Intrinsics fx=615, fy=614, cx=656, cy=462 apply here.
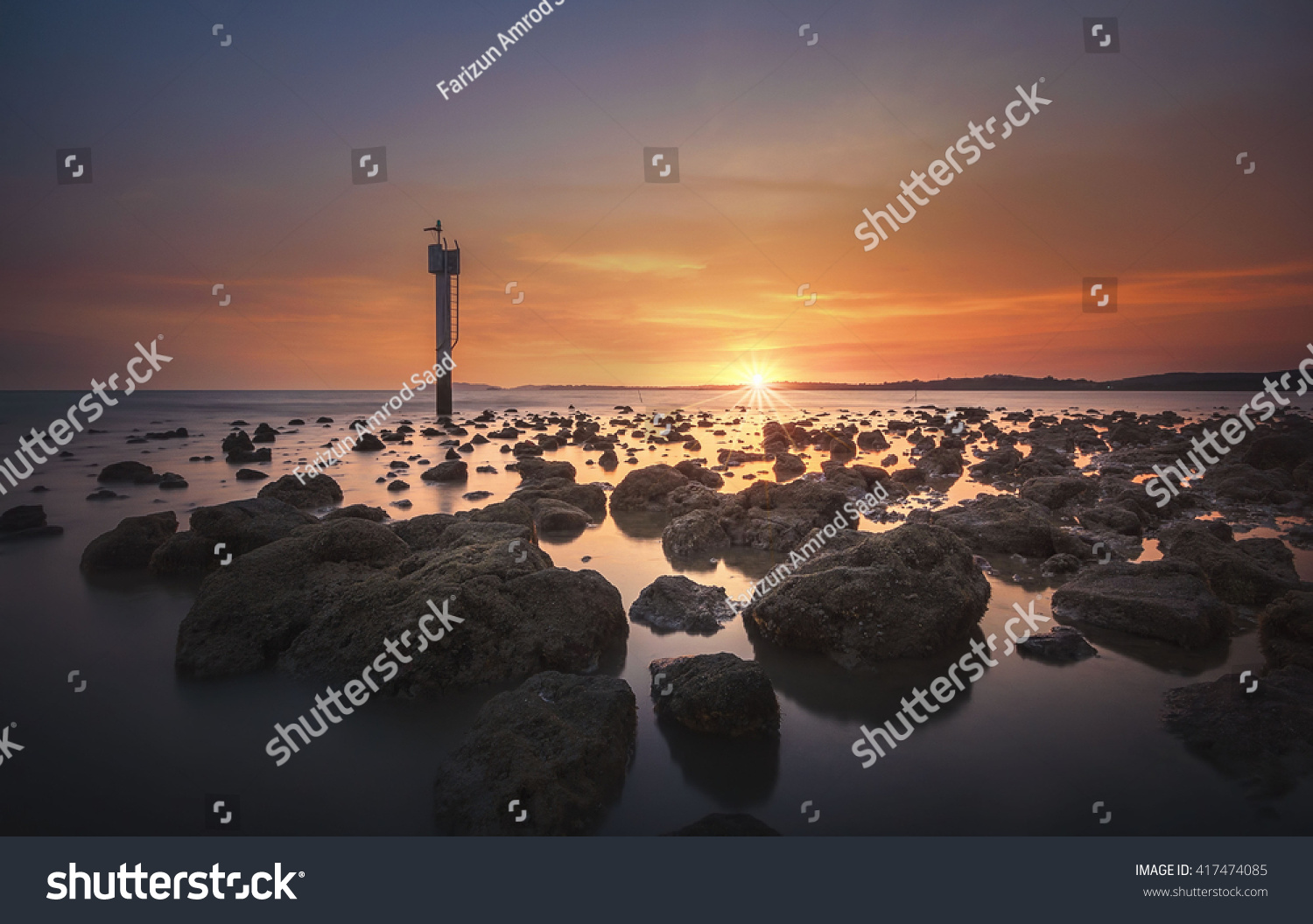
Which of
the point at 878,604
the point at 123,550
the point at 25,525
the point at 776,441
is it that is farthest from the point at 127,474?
the point at 776,441

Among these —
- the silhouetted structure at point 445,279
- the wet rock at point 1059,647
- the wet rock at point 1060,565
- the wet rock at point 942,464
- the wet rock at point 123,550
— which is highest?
the silhouetted structure at point 445,279

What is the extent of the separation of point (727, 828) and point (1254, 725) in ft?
14.2

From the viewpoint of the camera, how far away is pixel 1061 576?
8.67m

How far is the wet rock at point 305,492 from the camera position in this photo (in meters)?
13.1

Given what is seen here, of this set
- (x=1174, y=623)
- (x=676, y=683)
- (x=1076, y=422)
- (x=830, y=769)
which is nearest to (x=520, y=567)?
(x=676, y=683)

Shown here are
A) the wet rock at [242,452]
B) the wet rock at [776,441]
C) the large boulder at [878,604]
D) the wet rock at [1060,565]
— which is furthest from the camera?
the wet rock at [776,441]

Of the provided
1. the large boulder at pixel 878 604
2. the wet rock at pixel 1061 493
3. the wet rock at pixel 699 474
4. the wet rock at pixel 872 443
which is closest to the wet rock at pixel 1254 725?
the large boulder at pixel 878 604

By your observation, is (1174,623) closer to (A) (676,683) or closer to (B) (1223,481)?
(A) (676,683)

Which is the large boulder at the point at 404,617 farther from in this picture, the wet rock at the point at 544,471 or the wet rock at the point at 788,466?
the wet rock at the point at 788,466

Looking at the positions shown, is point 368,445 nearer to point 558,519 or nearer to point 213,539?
point 558,519

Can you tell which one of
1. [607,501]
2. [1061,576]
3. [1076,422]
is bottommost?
[1061,576]

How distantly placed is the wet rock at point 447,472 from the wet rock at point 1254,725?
621 inches

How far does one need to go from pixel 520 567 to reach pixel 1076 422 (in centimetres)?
4318

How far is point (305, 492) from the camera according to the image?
13.4m
